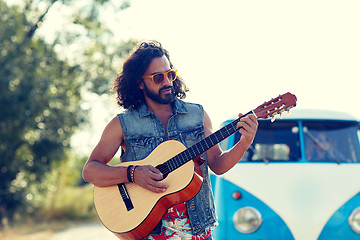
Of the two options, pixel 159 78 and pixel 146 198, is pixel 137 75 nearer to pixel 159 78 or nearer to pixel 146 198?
pixel 159 78

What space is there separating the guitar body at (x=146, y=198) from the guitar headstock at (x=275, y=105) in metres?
0.49

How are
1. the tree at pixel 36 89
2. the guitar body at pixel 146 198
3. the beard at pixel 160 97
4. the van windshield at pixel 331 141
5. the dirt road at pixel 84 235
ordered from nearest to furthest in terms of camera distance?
the guitar body at pixel 146 198
the beard at pixel 160 97
the van windshield at pixel 331 141
the dirt road at pixel 84 235
the tree at pixel 36 89

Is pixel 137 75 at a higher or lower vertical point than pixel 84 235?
higher

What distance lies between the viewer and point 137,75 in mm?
3484

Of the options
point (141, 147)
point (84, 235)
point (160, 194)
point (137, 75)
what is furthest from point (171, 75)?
point (84, 235)

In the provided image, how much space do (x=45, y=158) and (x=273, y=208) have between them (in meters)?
13.2

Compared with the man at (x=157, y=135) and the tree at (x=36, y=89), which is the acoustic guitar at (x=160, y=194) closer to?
the man at (x=157, y=135)

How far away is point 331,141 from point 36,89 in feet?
36.3

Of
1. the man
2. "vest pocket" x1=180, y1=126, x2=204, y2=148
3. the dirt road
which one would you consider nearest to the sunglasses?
the man

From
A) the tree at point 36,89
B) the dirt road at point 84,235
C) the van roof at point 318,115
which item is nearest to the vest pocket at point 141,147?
the van roof at point 318,115

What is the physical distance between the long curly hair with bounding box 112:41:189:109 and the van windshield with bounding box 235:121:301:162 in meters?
1.84

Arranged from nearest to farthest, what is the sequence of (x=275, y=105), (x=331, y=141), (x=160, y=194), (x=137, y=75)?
(x=160, y=194) < (x=275, y=105) < (x=137, y=75) < (x=331, y=141)

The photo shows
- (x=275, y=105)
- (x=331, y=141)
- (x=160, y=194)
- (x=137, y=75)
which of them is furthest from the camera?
(x=331, y=141)

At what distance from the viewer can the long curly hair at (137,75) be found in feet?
11.4
